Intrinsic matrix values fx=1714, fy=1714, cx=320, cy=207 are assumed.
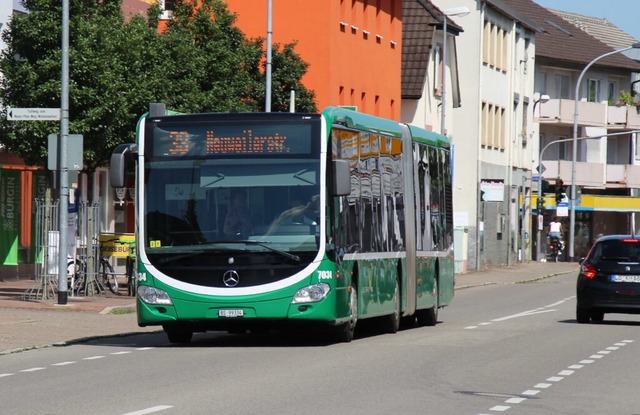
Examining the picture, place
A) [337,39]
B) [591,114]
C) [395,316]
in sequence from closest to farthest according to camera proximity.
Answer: [395,316] → [337,39] → [591,114]

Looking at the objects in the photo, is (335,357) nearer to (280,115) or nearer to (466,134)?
(280,115)

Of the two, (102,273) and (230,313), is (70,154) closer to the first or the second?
(102,273)

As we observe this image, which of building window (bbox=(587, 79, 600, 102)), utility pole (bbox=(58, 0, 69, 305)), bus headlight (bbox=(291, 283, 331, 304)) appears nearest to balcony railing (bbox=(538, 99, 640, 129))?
building window (bbox=(587, 79, 600, 102))

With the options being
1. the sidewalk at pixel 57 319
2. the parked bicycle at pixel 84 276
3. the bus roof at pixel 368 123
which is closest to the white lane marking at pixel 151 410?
the sidewalk at pixel 57 319

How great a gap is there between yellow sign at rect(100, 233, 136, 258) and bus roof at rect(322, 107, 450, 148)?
27.3 ft

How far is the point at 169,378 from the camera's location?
52.8ft

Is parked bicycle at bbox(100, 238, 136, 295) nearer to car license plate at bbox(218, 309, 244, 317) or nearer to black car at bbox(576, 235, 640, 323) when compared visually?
black car at bbox(576, 235, 640, 323)

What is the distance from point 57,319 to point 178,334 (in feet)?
16.8

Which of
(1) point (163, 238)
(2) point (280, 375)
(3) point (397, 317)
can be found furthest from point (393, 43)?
(2) point (280, 375)

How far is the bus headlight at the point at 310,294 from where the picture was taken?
2056cm

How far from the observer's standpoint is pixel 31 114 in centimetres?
2761

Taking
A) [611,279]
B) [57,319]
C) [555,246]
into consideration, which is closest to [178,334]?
[57,319]

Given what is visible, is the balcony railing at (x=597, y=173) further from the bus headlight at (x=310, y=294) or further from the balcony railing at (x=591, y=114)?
the bus headlight at (x=310, y=294)

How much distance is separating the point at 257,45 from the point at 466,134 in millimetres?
25240
